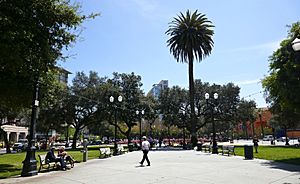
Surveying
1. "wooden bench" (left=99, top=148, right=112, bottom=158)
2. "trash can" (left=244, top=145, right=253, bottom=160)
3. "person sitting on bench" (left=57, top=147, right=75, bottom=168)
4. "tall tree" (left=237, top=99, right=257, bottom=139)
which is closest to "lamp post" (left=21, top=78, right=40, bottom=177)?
"person sitting on bench" (left=57, top=147, right=75, bottom=168)

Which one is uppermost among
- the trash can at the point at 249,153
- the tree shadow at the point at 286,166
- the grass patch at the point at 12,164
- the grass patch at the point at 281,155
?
the trash can at the point at 249,153

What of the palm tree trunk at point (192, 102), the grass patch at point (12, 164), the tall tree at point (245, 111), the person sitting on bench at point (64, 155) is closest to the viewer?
the grass patch at point (12, 164)

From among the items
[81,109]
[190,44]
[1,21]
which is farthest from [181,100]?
[1,21]

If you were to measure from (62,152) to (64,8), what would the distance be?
8052 millimetres

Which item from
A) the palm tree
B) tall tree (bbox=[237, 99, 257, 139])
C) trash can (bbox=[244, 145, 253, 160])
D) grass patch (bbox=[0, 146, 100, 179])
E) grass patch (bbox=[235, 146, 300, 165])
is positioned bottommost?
grass patch (bbox=[0, 146, 100, 179])

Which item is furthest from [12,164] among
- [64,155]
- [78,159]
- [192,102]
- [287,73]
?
[192,102]

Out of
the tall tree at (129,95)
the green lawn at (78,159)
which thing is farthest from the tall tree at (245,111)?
the green lawn at (78,159)

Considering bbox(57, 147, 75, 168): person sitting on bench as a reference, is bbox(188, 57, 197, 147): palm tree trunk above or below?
above

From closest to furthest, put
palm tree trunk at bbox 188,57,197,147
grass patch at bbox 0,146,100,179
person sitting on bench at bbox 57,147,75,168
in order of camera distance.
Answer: grass patch at bbox 0,146,100,179, person sitting on bench at bbox 57,147,75,168, palm tree trunk at bbox 188,57,197,147

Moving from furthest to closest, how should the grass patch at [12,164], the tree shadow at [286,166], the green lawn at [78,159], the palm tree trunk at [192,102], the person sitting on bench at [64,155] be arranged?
the palm tree trunk at [192,102] < the person sitting on bench at [64,155] < the green lawn at [78,159] < the grass patch at [12,164] < the tree shadow at [286,166]

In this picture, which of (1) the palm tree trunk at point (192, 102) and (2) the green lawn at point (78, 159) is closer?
(2) the green lawn at point (78, 159)

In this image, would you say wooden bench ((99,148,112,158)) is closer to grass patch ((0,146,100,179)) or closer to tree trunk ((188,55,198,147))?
grass patch ((0,146,100,179))

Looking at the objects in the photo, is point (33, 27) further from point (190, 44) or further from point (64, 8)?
point (190, 44)

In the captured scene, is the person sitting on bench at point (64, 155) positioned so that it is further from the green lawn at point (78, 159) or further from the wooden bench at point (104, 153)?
the wooden bench at point (104, 153)
